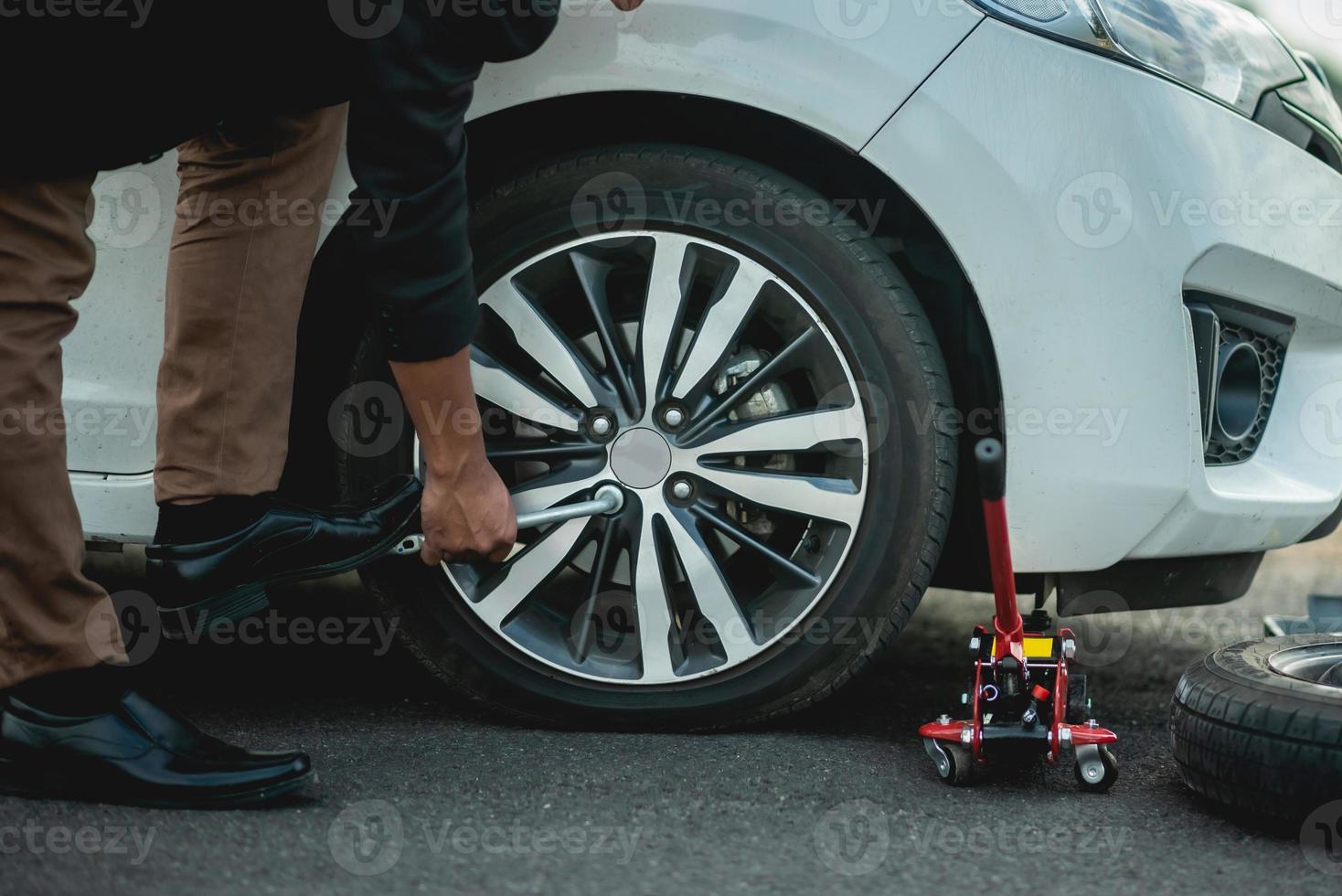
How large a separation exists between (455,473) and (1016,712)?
2.85ft

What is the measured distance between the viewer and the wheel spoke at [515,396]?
1.86 m

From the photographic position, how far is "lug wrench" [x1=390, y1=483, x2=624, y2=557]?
185cm

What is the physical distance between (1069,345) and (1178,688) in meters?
0.51

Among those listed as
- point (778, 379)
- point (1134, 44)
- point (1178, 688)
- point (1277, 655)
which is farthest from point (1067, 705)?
point (1134, 44)

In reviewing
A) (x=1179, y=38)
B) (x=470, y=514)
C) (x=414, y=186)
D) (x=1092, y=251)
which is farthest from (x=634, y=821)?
(x=1179, y=38)

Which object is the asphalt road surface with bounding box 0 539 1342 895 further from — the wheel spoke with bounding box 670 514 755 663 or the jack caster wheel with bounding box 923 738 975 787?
the wheel spoke with bounding box 670 514 755 663

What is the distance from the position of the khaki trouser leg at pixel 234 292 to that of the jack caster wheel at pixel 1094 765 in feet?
4.06

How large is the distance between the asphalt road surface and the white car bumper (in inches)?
15.6

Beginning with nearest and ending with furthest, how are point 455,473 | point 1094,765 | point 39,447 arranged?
point 39,447 → point 1094,765 → point 455,473

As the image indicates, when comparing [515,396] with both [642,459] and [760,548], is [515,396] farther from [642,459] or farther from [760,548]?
[760,548]

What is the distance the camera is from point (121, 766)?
154cm

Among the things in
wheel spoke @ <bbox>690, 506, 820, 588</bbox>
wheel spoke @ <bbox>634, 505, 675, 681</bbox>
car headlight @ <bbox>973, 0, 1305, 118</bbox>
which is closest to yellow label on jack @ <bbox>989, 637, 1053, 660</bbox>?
wheel spoke @ <bbox>690, 506, 820, 588</bbox>

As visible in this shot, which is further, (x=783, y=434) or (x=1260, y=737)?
(x=783, y=434)

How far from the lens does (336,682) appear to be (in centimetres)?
223
